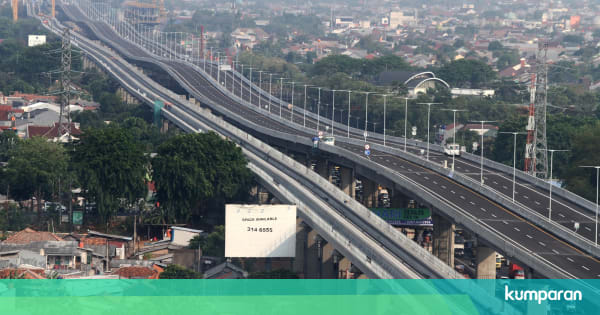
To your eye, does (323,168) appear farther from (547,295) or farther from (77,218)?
(547,295)

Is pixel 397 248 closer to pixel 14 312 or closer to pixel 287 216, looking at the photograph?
pixel 287 216

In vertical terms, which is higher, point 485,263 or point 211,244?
point 485,263

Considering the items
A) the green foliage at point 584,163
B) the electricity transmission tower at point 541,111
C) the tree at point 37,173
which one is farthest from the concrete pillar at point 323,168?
the tree at point 37,173

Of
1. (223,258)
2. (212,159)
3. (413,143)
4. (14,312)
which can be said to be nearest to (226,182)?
(212,159)

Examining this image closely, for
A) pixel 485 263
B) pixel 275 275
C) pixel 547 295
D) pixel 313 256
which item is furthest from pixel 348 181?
pixel 547 295

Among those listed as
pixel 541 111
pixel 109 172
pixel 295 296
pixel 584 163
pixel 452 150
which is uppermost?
pixel 541 111

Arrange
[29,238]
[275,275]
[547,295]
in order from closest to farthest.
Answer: [547,295] → [275,275] → [29,238]

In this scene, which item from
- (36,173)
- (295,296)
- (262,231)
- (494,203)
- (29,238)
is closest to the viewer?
(295,296)
